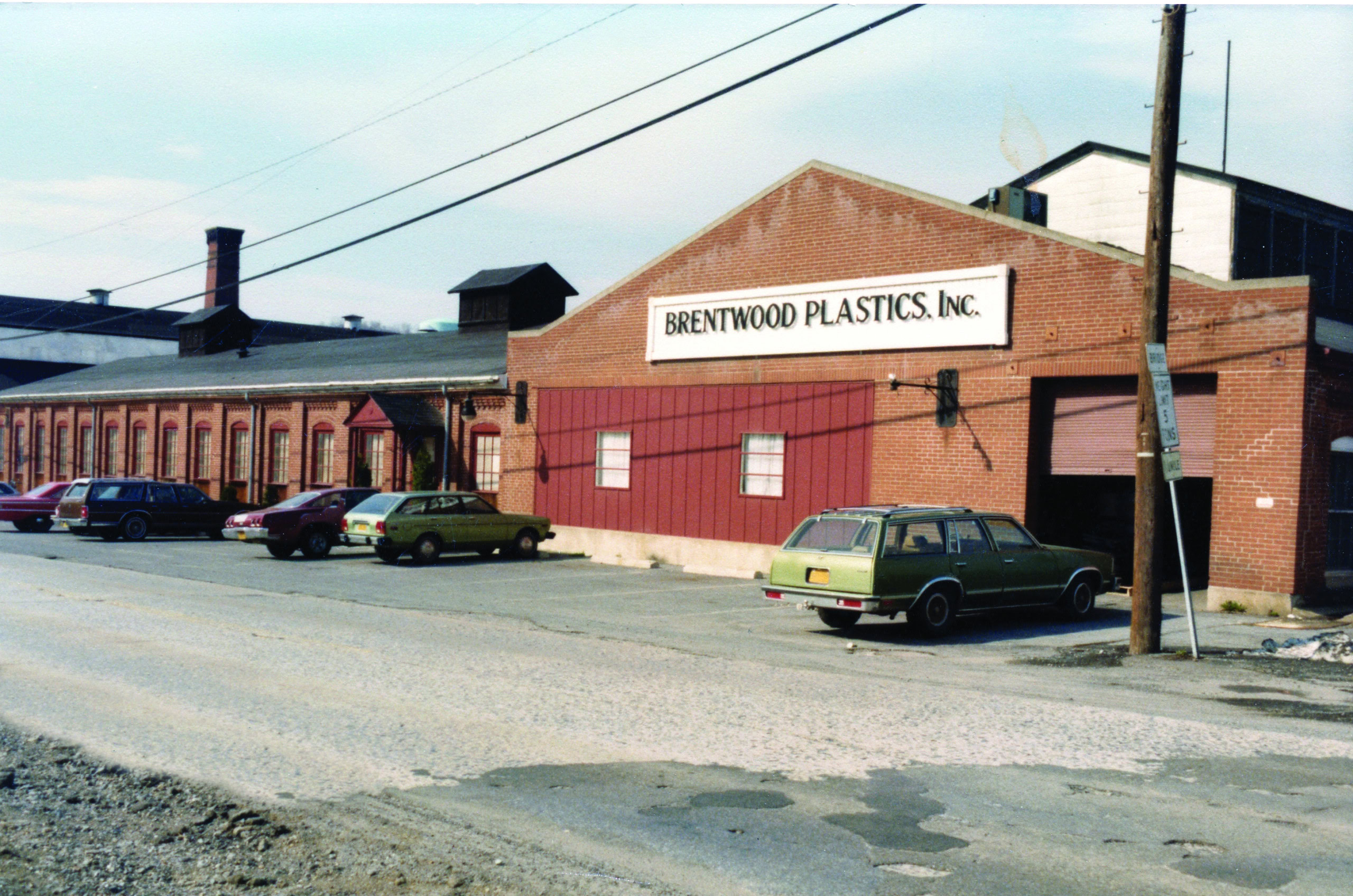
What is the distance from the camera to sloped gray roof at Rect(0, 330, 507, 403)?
115ft

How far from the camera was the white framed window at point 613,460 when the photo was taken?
27703 millimetres

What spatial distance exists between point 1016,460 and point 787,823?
14944 mm

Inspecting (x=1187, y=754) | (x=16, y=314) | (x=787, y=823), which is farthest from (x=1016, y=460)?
(x=16, y=314)

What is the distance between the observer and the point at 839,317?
23188 mm

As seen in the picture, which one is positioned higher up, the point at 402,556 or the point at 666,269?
the point at 666,269

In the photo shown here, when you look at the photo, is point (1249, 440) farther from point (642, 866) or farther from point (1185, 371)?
point (642, 866)

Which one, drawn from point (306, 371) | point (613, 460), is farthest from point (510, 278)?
point (613, 460)

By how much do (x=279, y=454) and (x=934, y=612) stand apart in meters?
31.7

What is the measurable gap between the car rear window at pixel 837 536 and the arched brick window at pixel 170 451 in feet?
123

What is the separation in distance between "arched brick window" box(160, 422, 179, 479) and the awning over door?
121ft

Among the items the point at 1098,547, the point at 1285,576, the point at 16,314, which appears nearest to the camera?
the point at 1285,576

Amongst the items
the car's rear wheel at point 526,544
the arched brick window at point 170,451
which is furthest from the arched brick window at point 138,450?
the car's rear wheel at point 526,544

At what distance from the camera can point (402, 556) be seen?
27.1 metres

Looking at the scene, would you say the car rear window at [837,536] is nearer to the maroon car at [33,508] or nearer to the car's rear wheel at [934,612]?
the car's rear wheel at [934,612]
